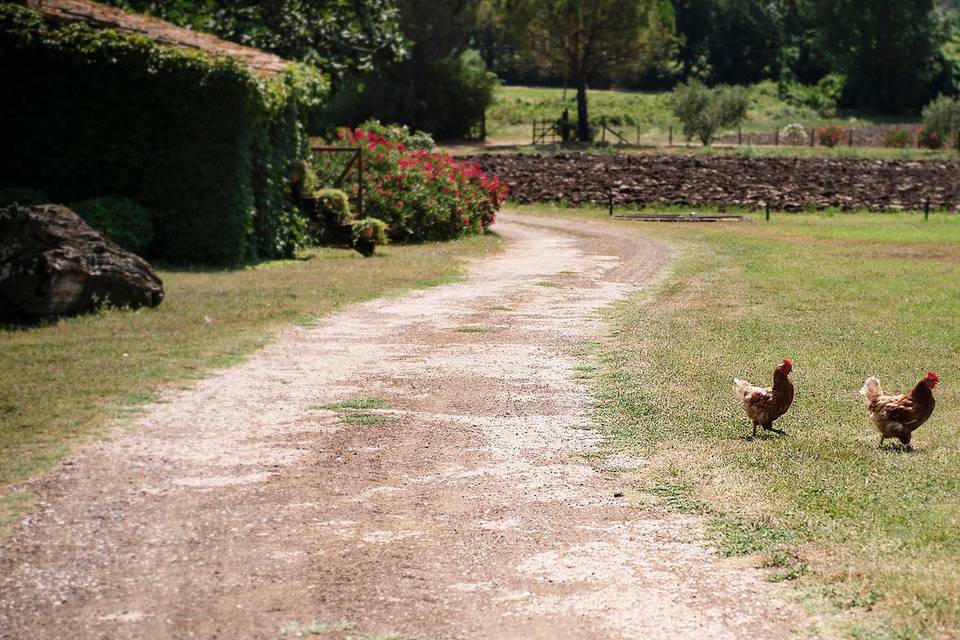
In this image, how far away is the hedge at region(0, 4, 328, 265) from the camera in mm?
21203

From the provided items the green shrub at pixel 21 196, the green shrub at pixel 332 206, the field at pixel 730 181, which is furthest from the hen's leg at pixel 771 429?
the field at pixel 730 181

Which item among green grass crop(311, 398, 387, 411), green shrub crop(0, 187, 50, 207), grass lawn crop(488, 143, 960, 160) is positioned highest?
green shrub crop(0, 187, 50, 207)

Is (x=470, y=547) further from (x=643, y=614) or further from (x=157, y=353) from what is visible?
(x=157, y=353)

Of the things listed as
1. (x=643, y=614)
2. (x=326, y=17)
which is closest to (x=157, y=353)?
(x=643, y=614)

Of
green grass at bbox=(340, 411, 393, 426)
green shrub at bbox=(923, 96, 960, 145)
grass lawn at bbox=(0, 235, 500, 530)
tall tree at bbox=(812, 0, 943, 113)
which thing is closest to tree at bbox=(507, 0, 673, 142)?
green shrub at bbox=(923, 96, 960, 145)

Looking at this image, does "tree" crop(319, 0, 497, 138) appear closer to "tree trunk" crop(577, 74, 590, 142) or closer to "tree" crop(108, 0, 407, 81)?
"tree trunk" crop(577, 74, 590, 142)

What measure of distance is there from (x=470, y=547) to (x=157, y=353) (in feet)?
21.6

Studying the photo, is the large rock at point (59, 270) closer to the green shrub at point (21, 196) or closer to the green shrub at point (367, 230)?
the green shrub at point (21, 196)

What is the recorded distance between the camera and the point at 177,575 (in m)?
6.41

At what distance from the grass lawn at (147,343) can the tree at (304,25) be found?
36.9ft

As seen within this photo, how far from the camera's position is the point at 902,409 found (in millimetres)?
8508

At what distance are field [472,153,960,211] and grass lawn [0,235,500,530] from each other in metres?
17.4

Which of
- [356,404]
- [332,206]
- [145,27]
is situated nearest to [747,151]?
[332,206]

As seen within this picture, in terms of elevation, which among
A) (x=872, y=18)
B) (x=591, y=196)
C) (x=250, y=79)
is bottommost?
(x=591, y=196)
